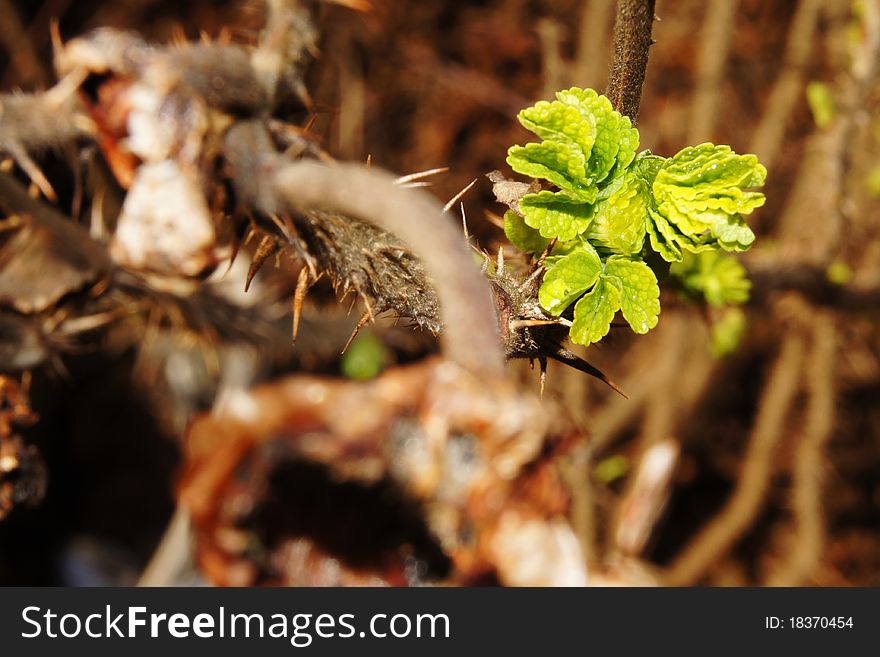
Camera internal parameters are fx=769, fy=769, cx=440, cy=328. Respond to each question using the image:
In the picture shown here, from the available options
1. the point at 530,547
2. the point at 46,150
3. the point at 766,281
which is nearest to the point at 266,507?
the point at 530,547

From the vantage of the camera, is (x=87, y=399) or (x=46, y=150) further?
(x=87, y=399)

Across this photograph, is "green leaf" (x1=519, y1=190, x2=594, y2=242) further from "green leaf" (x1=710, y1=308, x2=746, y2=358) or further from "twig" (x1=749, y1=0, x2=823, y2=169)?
"twig" (x1=749, y1=0, x2=823, y2=169)

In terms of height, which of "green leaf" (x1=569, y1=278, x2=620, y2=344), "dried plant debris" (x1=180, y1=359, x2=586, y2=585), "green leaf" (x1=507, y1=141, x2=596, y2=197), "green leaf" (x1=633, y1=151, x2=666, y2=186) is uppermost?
"green leaf" (x1=507, y1=141, x2=596, y2=197)

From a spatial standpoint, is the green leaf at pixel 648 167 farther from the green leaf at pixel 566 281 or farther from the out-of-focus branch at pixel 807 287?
the out-of-focus branch at pixel 807 287

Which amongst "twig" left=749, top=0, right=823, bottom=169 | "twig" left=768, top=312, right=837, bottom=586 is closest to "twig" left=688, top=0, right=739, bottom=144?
"twig" left=749, top=0, right=823, bottom=169

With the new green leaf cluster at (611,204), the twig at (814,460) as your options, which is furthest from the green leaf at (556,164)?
the twig at (814,460)
